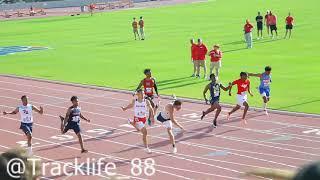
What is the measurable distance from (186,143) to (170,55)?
19.3m

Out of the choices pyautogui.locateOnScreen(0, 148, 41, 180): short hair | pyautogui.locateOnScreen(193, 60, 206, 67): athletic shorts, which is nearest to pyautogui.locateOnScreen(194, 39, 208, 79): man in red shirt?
pyautogui.locateOnScreen(193, 60, 206, 67): athletic shorts

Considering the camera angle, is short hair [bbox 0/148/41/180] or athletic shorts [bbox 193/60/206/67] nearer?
short hair [bbox 0/148/41/180]

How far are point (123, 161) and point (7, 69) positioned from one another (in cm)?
2107

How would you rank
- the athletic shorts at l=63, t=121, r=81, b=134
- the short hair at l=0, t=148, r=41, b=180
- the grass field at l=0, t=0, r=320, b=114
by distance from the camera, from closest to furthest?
the short hair at l=0, t=148, r=41, b=180 → the athletic shorts at l=63, t=121, r=81, b=134 → the grass field at l=0, t=0, r=320, b=114

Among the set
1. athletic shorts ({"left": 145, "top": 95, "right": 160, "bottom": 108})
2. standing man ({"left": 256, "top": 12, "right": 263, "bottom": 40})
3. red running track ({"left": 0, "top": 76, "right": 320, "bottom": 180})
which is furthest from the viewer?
standing man ({"left": 256, "top": 12, "right": 263, "bottom": 40})

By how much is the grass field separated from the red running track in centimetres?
257

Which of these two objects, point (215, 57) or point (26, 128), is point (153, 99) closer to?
point (26, 128)

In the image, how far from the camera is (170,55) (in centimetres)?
3609

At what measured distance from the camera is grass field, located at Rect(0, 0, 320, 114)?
83.6ft

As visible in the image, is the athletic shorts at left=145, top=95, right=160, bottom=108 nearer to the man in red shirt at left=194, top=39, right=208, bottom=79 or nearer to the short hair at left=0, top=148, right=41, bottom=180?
the man in red shirt at left=194, top=39, right=208, bottom=79

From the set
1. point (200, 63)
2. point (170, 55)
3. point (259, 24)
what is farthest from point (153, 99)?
point (259, 24)

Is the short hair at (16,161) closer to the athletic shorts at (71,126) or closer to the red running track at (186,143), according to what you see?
the red running track at (186,143)

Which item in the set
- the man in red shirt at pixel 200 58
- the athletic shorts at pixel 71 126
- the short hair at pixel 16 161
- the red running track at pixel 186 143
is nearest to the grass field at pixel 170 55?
the man in red shirt at pixel 200 58

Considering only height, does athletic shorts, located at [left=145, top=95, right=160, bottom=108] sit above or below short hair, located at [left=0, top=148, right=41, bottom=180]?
below
